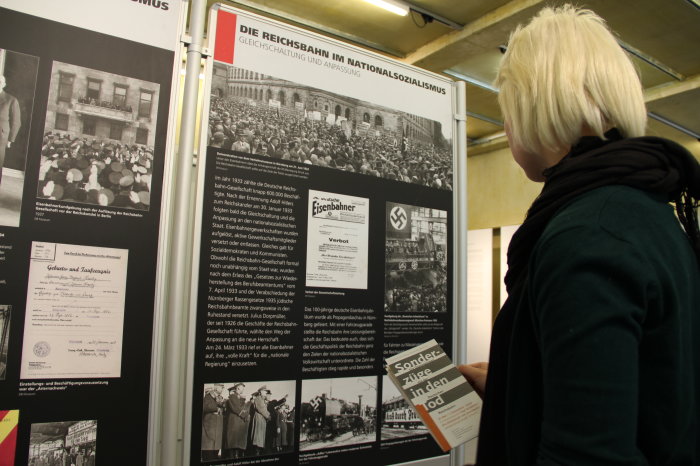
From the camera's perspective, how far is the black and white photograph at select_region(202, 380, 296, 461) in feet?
6.32

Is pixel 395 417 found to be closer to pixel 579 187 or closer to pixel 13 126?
pixel 579 187

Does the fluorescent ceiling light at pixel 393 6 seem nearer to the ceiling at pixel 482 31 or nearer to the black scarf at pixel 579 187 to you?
the ceiling at pixel 482 31

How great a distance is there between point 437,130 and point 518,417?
1.96 meters

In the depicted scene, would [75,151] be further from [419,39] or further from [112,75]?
[419,39]

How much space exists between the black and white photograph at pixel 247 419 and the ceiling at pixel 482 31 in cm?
437

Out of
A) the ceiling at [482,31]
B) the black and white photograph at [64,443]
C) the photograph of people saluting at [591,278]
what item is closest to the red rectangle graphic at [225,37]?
the photograph of people saluting at [591,278]

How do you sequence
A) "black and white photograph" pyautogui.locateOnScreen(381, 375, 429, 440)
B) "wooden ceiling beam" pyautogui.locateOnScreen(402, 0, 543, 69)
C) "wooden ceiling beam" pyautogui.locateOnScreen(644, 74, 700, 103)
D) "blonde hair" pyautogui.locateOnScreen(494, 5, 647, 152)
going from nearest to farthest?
"blonde hair" pyautogui.locateOnScreen(494, 5, 647, 152) < "black and white photograph" pyautogui.locateOnScreen(381, 375, 429, 440) < "wooden ceiling beam" pyautogui.locateOnScreen(402, 0, 543, 69) < "wooden ceiling beam" pyautogui.locateOnScreen(644, 74, 700, 103)

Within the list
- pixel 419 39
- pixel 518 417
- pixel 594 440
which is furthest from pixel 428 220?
pixel 419 39

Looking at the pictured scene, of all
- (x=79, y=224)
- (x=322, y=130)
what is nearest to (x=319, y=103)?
(x=322, y=130)

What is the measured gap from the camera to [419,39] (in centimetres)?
599

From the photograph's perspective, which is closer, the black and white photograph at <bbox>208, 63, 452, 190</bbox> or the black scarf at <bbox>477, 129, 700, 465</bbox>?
the black scarf at <bbox>477, 129, 700, 465</bbox>

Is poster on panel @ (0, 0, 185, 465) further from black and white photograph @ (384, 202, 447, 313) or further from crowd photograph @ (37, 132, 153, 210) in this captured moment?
black and white photograph @ (384, 202, 447, 313)

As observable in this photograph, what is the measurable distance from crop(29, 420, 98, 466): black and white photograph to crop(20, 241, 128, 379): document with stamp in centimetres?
16

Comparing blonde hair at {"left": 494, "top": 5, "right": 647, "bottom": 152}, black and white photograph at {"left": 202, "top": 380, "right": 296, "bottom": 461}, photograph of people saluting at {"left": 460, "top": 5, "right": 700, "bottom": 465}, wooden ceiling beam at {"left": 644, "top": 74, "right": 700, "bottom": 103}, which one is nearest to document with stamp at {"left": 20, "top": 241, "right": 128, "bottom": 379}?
black and white photograph at {"left": 202, "top": 380, "right": 296, "bottom": 461}
